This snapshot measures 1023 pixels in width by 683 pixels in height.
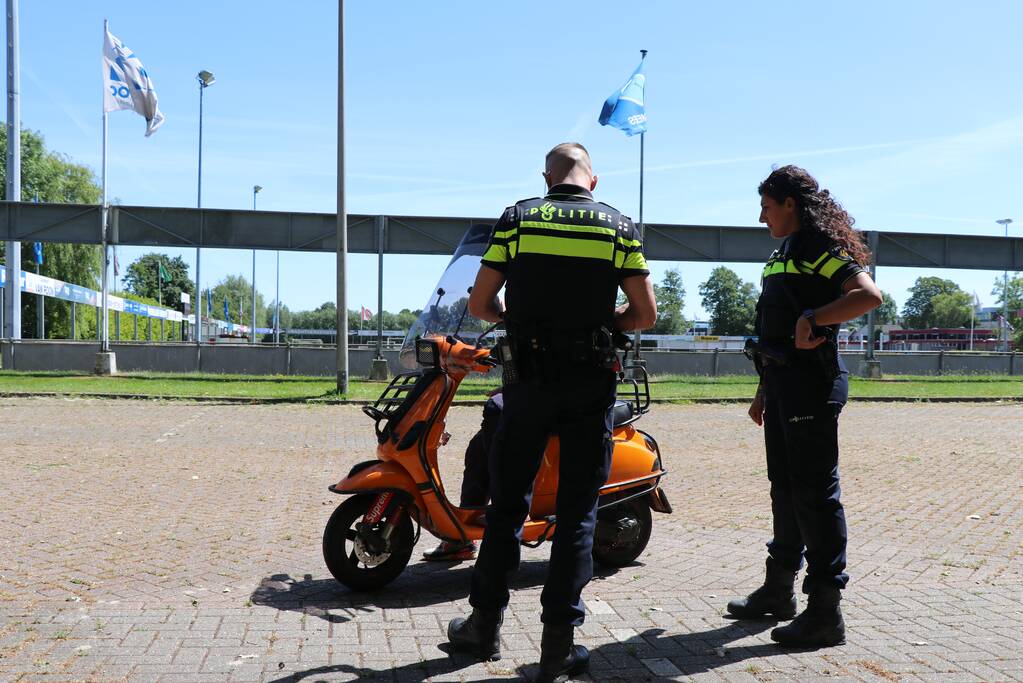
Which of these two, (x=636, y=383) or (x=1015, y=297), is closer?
(x=636, y=383)

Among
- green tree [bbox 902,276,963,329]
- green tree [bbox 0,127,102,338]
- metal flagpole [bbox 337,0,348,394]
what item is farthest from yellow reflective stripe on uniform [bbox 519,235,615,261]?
green tree [bbox 902,276,963,329]

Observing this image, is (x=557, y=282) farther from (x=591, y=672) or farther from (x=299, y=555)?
(x=299, y=555)

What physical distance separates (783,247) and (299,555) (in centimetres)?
312

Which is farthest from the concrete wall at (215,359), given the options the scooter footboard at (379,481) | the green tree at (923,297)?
the green tree at (923,297)

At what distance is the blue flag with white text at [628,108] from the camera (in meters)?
28.7

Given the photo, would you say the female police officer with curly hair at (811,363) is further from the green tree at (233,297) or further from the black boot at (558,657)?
the green tree at (233,297)

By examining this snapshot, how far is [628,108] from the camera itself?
94.7ft

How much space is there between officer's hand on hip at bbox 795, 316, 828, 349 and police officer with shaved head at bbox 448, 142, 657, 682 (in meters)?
0.61

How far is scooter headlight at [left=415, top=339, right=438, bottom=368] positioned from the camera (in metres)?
4.32

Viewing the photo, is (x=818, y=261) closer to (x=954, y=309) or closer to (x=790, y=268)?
(x=790, y=268)

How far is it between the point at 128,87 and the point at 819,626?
2773 centimetres

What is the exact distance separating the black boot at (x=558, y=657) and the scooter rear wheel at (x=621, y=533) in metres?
1.49

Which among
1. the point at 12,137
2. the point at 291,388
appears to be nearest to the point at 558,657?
the point at 291,388

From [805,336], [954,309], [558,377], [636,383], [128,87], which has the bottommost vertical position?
[636,383]
